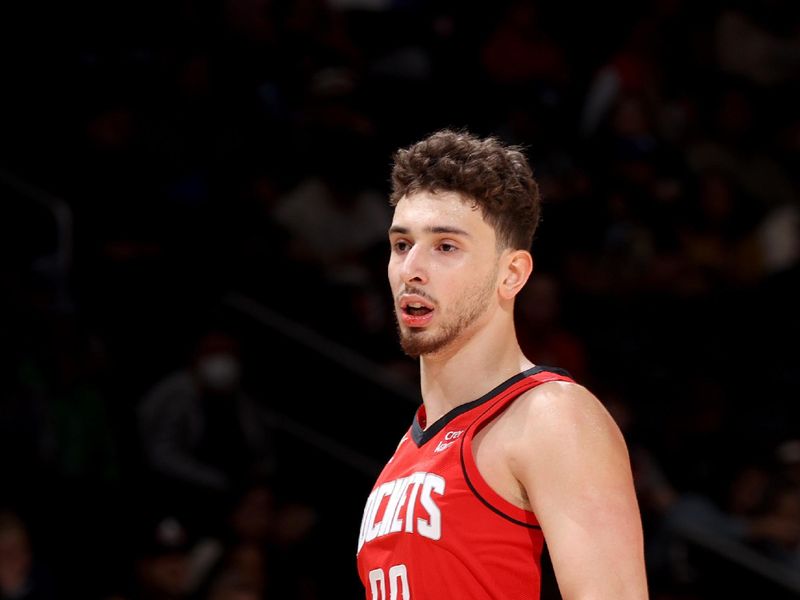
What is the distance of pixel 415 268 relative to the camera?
2932 mm

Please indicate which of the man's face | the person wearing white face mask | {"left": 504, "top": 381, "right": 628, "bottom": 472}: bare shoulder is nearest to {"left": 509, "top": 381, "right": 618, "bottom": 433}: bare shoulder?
{"left": 504, "top": 381, "right": 628, "bottom": 472}: bare shoulder

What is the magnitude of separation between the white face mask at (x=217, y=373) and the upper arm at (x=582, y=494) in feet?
15.6

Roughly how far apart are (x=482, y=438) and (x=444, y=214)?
1.65 ft

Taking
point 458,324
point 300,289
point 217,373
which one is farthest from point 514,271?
point 300,289

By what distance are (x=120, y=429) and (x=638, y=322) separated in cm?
332

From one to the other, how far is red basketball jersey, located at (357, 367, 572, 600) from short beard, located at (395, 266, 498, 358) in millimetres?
158

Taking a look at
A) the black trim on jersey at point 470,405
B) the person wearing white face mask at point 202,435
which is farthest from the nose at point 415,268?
the person wearing white face mask at point 202,435

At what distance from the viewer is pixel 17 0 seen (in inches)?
325

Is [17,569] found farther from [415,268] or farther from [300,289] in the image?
[415,268]

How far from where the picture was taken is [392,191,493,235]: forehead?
295 centimetres

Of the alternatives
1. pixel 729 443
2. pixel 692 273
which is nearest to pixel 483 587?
pixel 729 443

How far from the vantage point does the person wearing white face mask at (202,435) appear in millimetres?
7121

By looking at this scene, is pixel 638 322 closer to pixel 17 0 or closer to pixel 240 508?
pixel 240 508

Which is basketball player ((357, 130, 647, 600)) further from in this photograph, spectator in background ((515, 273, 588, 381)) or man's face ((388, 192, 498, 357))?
spectator in background ((515, 273, 588, 381))
